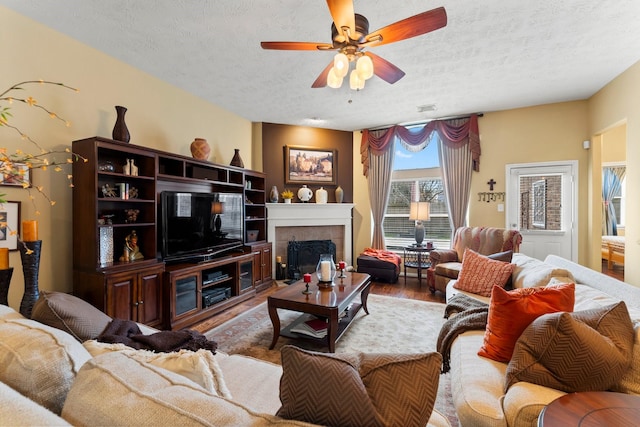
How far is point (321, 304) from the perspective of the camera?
2.32 metres

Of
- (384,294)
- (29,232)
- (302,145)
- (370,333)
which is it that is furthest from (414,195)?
(29,232)

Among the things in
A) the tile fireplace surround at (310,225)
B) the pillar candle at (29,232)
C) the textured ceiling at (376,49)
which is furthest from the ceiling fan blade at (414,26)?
the tile fireplace surround at (310,225)

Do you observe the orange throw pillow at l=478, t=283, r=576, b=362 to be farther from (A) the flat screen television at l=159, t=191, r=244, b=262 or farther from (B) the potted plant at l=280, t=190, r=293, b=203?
(B) the potted plant at l=280, t=190, r=293, b=203

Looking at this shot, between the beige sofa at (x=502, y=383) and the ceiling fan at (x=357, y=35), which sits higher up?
the ceiling fan at (x=357, y=35)

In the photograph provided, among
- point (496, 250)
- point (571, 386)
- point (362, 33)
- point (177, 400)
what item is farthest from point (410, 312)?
point (177, 400)

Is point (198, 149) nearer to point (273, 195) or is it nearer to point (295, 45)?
point (273, 195)

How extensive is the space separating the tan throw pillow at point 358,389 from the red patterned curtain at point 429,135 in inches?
184

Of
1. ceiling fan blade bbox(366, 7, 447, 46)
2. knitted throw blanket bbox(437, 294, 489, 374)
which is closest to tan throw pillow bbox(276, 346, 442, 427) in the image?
knitted throw blanket bbox(437, 294, 489, 374)

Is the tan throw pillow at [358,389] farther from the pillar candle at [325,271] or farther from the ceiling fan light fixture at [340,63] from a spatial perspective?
the pillar candle at [325,271]

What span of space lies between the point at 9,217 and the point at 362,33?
9.89 ft

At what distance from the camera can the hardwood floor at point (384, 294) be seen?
3141 mm

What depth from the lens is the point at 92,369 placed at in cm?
66

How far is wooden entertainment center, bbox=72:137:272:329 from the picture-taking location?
2424 mm

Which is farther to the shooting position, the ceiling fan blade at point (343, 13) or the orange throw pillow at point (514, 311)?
the ceiling fan blade at point (343, 13)
